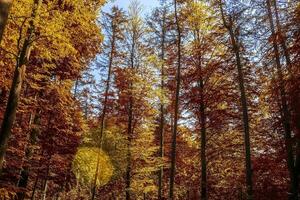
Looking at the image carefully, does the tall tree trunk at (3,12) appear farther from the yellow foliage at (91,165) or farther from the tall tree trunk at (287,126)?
the yellow foliage at (91,165)

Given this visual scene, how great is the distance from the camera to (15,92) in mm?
9234

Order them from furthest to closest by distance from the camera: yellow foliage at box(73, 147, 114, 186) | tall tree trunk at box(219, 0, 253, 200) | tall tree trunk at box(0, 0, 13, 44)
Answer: yellow foliage at box(73, 147, 114, 186) < tall tree trunk at box(219, 0, 253, 200) < tall tree trunk at box(0, 0, 13, 44)

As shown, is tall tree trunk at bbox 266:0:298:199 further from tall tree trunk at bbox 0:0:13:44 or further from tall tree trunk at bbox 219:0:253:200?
tall tree trunk at bbox 0:0:13:44

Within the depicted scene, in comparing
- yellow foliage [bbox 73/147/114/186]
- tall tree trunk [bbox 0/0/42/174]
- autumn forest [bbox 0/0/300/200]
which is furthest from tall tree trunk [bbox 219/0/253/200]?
yellow foliage [bbox 73/147/114/186]

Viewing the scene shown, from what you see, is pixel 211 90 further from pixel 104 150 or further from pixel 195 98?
pixel 104 150

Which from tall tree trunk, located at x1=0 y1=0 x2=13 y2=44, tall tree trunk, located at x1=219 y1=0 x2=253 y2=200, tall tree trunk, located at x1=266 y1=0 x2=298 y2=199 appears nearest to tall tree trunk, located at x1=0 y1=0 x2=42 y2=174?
tall tree trunk, located at x1=0 y1=0 x2=13 y2=44

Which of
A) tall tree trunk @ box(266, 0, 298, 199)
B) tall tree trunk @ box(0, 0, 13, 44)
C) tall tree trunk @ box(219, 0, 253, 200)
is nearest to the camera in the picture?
tall tree trunk @ box(0, 0, 13, 44)

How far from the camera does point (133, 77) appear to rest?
64.4 feet

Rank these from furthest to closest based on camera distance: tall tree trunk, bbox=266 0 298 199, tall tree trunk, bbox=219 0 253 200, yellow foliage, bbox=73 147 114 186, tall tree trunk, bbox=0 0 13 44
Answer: yellow foliage, bbox=73 147 114 186 < tall tree trunk, bbox=219 0 253 200 < tall tree trunk, bbox=266 0 298 199 < tall tree trunk, bbox=0 0 13 44

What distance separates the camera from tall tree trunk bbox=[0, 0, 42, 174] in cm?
887

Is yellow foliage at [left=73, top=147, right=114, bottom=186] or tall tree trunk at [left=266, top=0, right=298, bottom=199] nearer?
tall tree trunk at [left=266, top=0, right=298, bottom=199]

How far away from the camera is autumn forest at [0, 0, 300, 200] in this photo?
1003 centimetres

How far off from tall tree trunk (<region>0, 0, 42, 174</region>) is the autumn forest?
3cm

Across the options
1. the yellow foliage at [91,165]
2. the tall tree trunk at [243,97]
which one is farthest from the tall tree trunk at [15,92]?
the yellow foliage at [91,165]
